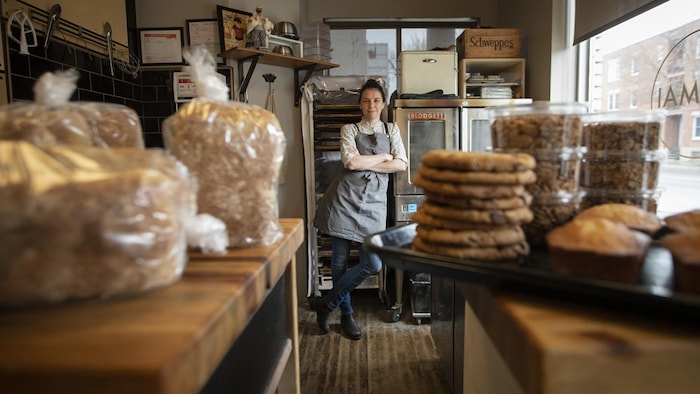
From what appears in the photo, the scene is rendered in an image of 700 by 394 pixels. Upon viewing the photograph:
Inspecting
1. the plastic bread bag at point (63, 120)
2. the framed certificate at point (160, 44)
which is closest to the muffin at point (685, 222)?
the plastic bread bag at point (63, 120)

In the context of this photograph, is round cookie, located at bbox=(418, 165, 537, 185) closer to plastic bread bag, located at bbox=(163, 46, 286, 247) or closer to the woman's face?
plastic bread bag, located at bbox=(163, 46, 286, 247)

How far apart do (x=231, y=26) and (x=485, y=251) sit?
10.2 feet

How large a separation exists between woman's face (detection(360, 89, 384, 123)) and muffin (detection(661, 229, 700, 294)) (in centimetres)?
236

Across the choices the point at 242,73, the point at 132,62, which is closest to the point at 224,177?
the point at 242,73

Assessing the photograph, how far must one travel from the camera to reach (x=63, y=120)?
628 mm

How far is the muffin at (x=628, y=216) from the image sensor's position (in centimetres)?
73

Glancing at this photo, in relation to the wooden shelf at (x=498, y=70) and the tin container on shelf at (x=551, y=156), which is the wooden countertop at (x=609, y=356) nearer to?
the tin container on shelf at (x=551, y=156)

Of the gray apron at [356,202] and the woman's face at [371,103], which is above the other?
the woman's face at [371,103]

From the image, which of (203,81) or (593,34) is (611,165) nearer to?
(203,81)

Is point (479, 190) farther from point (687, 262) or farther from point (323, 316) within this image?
point (323, 316)

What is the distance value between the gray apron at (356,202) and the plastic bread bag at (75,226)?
2282mm

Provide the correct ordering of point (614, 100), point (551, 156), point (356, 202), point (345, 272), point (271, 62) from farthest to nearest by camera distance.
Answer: point (271, 62) < point (345, 272) < point (356, 202) < point (614, 100) < point (551, 156)

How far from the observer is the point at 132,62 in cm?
320

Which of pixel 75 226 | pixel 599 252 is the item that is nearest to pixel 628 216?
pixel 599 252
